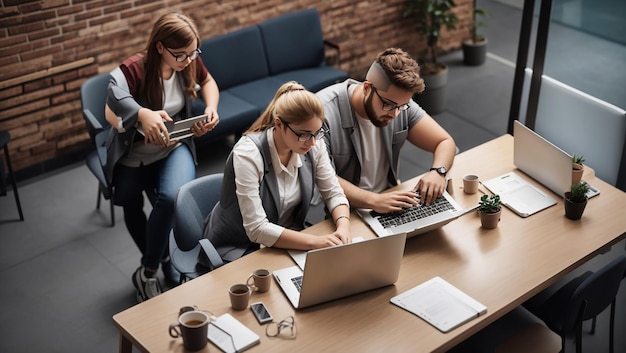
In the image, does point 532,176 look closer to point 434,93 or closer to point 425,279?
point 425,279

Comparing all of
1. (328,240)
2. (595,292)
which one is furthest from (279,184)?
(595,292)

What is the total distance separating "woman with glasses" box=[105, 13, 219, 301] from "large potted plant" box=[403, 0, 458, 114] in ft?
8.93

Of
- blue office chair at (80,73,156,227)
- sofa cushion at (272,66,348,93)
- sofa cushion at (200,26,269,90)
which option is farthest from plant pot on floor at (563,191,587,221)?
sofa cushion at (200,26,269,90)

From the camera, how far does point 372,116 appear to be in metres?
3.90

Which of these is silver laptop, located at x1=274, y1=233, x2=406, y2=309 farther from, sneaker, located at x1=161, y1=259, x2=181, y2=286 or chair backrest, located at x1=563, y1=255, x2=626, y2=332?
sneaker, located at x1=161, y1=259, x2=181, y2=286

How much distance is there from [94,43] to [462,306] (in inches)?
154

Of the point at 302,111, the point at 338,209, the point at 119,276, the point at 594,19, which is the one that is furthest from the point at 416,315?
the point at 594,19

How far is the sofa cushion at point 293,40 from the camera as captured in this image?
21.5 feet

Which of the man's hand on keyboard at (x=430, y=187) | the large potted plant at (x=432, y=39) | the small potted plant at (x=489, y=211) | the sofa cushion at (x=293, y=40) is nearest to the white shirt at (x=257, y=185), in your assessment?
the man's hand on keyboard at (x=430, y=187)

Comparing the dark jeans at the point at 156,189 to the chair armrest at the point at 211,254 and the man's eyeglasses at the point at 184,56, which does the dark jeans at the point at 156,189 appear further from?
the chair armrest at the point at 211,254

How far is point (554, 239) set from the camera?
3.62 m

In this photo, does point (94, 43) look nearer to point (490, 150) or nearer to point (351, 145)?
point (351, 145)

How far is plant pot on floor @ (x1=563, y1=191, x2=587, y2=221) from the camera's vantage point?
3721mm

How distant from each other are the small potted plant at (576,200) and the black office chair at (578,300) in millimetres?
305
